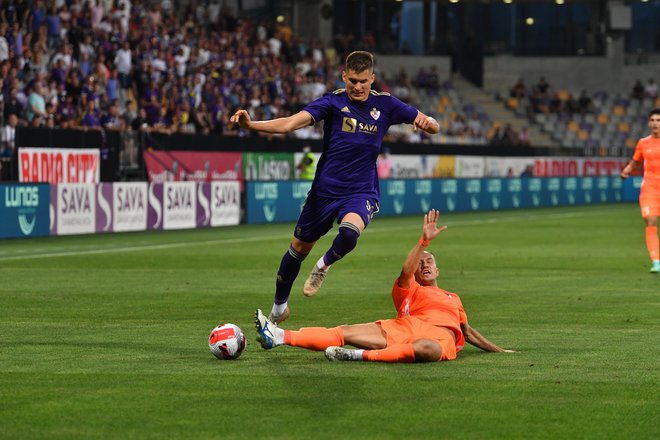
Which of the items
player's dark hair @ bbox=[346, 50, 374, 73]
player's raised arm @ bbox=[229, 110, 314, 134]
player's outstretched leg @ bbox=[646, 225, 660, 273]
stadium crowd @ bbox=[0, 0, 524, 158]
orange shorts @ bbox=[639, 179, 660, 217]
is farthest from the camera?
stadium crowd @ bbox=[0, 0, 524, 158]

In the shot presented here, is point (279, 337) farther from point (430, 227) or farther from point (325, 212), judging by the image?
point (325, 212)

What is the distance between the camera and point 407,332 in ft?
33.6

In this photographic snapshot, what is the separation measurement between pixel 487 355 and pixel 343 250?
64.3 inches

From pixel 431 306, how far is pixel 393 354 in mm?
526

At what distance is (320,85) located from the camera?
46.1m

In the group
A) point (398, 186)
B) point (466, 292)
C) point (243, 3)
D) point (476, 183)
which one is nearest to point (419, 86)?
point (243, 3)

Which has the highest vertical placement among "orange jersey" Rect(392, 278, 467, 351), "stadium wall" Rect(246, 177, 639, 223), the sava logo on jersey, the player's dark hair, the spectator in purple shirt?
the player's dark hair

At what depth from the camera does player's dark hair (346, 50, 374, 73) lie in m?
11.2

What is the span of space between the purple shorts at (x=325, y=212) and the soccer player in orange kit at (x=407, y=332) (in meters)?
1.27

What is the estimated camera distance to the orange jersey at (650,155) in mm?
20672

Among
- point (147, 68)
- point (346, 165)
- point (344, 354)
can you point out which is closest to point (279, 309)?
point (346, 165)

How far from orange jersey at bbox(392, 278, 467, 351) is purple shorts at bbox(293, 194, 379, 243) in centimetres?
→ 125

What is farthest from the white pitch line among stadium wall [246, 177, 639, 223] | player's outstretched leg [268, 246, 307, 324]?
player's outstretched leg [268, 246, 307, 324]

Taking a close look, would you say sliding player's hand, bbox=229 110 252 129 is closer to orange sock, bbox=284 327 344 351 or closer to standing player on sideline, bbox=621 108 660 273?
orange sock, bbox=284 327 344 351
